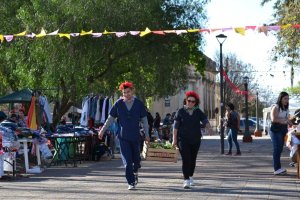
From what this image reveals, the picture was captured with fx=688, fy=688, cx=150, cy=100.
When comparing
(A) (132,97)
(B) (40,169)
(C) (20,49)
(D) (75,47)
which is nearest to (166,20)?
(D) (75,47)

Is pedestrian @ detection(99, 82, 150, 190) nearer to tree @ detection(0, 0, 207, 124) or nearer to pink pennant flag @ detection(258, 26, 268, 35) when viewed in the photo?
pink pennant flag @ detection(258, 26, 268, 35)

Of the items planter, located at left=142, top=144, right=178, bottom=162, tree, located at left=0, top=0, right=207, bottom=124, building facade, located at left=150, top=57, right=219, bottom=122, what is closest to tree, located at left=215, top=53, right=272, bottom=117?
building facade, located at left=150, top=57, right=219, bottom=122

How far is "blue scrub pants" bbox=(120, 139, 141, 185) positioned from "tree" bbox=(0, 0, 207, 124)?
46.7 ft

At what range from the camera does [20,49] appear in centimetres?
2802

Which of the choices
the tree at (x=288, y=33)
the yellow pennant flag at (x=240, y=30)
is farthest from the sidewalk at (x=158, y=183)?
the tree at (x=288, y=33)

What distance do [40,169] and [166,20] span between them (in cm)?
1372

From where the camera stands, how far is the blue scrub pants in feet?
38.7

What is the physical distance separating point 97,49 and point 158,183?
14535mm

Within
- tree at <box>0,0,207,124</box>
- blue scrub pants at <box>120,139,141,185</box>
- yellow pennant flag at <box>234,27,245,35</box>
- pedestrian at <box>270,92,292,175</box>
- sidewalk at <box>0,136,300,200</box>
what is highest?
tree at <box>0,0,207,124</box>

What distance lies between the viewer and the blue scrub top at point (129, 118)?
11.9 m

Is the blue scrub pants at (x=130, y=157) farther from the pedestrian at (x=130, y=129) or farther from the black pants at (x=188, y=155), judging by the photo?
the black pants at (x=188, y=155)

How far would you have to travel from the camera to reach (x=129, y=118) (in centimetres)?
1197

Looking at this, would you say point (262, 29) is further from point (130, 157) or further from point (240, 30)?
point (130, 157)

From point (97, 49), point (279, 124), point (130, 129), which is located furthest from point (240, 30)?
point (97, 49)
